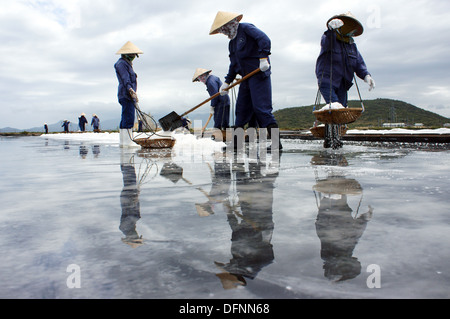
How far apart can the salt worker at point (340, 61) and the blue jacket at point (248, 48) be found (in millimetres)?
1050

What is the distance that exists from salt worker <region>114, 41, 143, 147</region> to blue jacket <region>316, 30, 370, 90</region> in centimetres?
371

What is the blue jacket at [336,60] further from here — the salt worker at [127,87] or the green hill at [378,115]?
the green hill at [378,115]

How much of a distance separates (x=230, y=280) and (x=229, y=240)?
0.34 meters

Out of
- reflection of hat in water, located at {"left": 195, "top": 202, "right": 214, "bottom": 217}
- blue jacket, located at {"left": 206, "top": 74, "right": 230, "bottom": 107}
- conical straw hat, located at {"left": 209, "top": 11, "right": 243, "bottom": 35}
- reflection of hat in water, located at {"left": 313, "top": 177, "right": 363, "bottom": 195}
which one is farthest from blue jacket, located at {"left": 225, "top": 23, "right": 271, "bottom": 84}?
reflection of hat in water, located at {"left": 195, "top": 202, "right": 214, "bottom": 217}

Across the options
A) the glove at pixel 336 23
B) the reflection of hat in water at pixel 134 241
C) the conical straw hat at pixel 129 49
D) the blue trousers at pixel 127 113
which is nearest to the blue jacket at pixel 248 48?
the glove at pixel 336 23

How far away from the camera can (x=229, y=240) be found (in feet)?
4.54

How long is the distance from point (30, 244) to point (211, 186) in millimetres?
1398

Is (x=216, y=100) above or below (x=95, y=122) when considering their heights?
below

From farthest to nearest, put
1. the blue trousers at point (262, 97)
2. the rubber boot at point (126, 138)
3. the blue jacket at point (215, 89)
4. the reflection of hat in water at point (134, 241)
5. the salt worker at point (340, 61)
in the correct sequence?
1. the blue jacket at point (215, 89)
2. the rubber boot at point (126, 138)
3. the salt worker at point (340, 61)
4. the blue trousers at point (262, 97)
5. the reflection of hat in water at point (134, 241)

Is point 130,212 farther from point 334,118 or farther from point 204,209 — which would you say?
point 334,118

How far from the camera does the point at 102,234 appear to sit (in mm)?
1493

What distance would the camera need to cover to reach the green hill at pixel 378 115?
93644 millimetres

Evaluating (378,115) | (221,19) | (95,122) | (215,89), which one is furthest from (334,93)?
(378,115)
